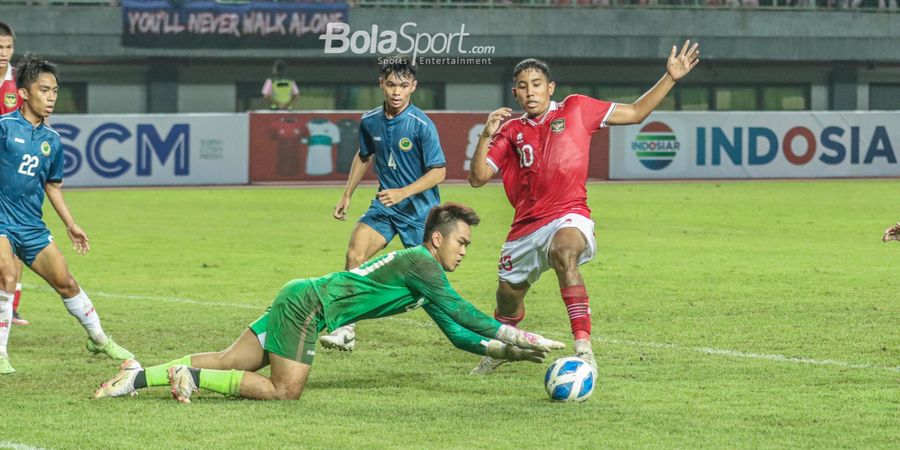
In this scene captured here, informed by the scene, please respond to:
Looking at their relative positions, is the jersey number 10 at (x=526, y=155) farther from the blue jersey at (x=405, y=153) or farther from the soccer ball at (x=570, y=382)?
the soccer ball at (x=570, y=382)

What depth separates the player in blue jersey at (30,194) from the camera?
370 inches

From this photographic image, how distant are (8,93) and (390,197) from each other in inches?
123

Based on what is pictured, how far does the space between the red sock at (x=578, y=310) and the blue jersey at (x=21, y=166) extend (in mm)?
3619

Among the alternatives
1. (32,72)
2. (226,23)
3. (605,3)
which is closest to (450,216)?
(32,72)

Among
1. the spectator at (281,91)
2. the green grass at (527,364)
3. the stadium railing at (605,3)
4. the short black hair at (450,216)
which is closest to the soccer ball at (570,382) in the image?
the green grass at (527,364)

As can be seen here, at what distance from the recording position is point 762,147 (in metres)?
32.3

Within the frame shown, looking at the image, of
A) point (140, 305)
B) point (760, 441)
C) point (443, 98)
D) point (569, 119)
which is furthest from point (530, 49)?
point (760, 441)

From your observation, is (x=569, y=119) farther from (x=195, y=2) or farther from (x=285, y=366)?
(x=195, y=2)

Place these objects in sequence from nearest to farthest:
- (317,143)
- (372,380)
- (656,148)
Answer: (372,380)
(317,143)
(656,148)

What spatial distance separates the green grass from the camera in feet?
23.6

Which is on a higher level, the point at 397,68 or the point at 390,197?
the point at 397,68

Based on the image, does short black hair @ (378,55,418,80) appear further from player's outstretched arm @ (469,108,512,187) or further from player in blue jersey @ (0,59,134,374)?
player in blue jersey @ (0,59,134,374)

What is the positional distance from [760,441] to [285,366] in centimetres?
272
